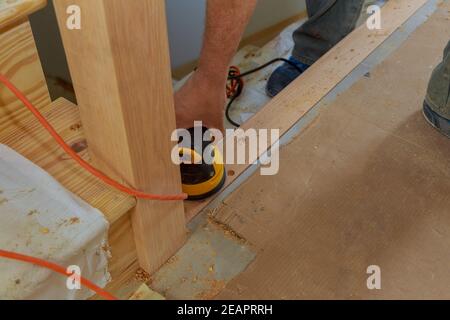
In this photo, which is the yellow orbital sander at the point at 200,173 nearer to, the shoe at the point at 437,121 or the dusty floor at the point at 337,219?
the dusty floor at the point at 337,219

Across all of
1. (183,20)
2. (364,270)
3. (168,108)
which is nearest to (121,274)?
(168,108)

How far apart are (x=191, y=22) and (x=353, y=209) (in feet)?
4.00

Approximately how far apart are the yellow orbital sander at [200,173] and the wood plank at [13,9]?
A: 362mm

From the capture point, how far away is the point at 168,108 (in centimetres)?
65

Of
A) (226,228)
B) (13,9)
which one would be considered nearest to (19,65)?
(13,9)

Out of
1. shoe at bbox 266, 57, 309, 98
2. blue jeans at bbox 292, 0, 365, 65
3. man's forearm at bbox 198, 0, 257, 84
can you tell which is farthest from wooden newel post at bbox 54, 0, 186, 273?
blue jeans at bbox 292, 0, 365, 65

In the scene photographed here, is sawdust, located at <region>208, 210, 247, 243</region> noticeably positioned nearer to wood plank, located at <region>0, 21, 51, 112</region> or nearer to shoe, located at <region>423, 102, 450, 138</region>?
wood plank, located at <region>0, 21, 51, 112</region>

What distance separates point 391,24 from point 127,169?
1114 millimetres

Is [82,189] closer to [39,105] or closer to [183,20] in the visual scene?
[39,105]

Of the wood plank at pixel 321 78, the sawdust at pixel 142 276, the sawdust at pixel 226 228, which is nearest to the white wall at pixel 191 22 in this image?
the wood plank at pixel 321 78

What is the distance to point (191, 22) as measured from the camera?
1856mm

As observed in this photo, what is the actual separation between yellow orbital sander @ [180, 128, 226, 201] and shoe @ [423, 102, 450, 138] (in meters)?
0.54

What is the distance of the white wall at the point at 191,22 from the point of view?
1.78 meters

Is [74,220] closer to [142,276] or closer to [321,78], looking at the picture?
[142,276]
